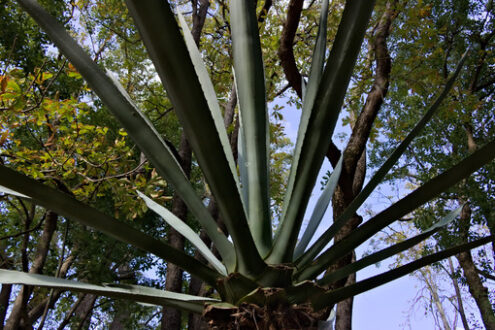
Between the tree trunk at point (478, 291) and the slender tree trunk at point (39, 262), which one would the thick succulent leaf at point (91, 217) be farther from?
the tree trunk at point (478, 291)

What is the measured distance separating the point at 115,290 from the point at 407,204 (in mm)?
705

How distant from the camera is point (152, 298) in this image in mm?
973

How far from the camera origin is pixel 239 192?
93cm

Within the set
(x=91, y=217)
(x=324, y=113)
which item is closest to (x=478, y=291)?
(x=324, y=113)

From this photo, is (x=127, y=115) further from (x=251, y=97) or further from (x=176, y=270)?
(x=176, y=270)

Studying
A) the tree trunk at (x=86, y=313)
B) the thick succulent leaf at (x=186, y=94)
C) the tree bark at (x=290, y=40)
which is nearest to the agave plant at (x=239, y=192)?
the thick succulent leaf at (x=186, y=94)

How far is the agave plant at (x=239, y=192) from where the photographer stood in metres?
0.72

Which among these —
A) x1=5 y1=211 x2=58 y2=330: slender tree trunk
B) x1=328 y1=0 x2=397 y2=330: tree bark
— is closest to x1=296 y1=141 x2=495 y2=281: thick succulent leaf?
x1=328 y1=0 x2=397 y2=330: tree bark

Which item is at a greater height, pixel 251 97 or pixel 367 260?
pixel 251 97

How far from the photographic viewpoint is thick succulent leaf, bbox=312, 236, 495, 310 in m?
1.00

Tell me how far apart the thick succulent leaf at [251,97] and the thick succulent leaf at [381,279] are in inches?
12.3

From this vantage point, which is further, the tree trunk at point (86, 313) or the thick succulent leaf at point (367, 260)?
the tree trunk at point (86, 313)

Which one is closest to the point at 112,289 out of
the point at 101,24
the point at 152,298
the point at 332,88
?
the point at 152,298

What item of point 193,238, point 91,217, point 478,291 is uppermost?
point 478,291
